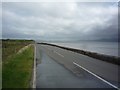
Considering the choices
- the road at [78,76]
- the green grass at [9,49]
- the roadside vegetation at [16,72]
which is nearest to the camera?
the road at [78,76]

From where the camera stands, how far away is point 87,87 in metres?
10.9

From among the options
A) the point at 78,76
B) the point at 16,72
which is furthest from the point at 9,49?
the point at 78,76

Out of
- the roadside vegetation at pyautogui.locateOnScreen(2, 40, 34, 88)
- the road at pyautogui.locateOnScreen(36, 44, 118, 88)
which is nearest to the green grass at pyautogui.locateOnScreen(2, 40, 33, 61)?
the roadside vegetation at pyautogui.locateOnScreen(2, 40, 34, 88)

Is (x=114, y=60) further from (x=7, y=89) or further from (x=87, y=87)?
(x=7, y=89)

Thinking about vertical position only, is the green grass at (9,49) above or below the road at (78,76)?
above

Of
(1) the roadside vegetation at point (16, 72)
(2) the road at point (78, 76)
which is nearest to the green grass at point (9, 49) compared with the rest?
(1) the roadside vegetation at point (16, 72)

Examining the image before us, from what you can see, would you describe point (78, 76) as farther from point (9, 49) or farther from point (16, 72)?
point (9, 49)

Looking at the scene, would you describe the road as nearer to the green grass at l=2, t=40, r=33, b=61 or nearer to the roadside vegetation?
the roadside vegetation

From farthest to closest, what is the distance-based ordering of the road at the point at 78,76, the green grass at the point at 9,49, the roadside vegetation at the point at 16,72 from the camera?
1. the green grass at the point at 9,49
2. the roadside vegetation at the point at 16,72
3. the road at the point at 78,76

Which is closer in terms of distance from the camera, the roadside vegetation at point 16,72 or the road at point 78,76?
the road at point 78,76

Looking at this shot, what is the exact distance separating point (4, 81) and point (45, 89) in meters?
3.40

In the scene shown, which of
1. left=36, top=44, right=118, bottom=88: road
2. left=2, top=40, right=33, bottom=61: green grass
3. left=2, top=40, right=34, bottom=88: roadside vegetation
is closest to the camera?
left=36, top=44, right=118, bottom=88: road

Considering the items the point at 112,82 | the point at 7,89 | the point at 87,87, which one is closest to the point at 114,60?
the point at 112,82

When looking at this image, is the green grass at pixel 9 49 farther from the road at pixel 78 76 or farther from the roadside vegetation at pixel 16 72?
the road at pixel 78 76
